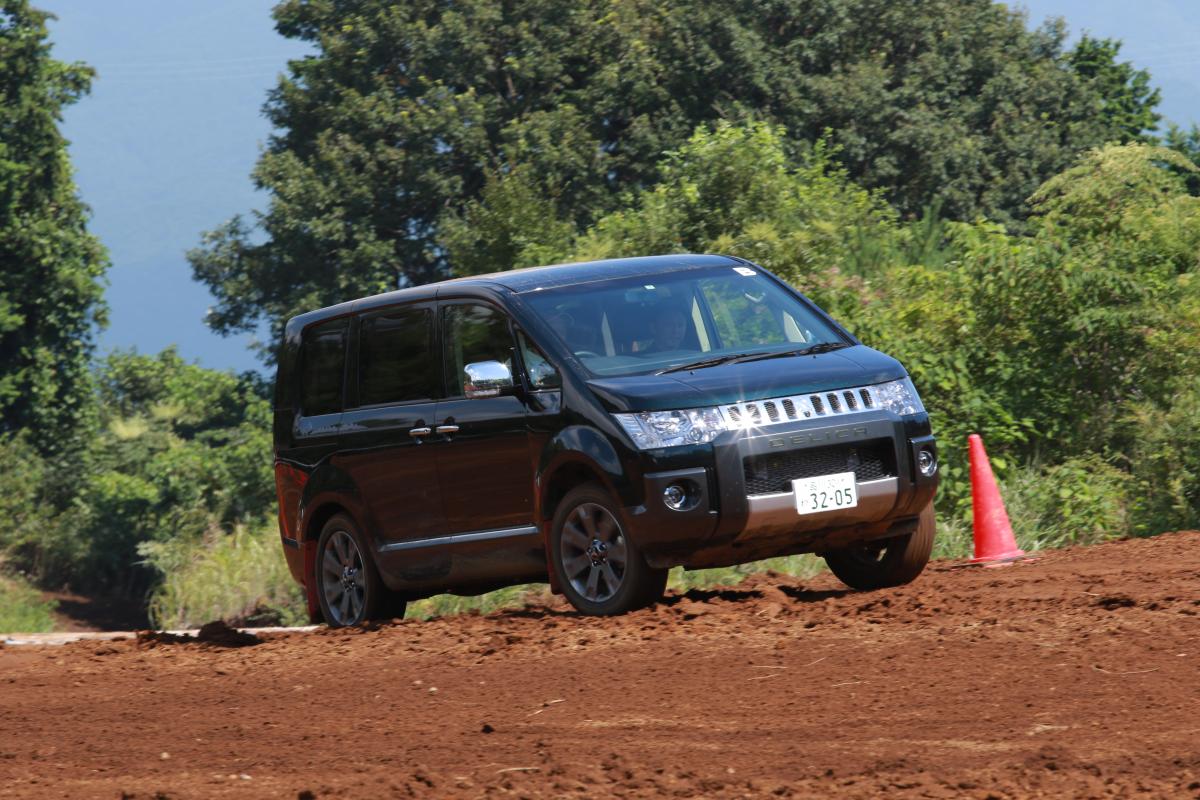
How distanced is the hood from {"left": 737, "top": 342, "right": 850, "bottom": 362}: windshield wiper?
0.09 meters

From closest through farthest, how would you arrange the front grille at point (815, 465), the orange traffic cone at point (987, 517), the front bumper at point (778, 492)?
1. the front bumper at point (778, 492)
2. the front grille at point (815, 465)
3. the orange traffic cone at point (987, 517)

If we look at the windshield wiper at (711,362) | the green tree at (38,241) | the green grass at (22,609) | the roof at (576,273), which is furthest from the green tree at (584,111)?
the windshield wiper at (711,362)

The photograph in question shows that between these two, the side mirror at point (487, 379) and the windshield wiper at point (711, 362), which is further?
the side mirror at point (487, 379)

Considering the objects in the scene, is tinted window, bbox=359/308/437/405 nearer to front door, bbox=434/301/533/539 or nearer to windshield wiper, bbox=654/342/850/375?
front door, bbox=434/301/533/539

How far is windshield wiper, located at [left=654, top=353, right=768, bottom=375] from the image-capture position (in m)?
8.97

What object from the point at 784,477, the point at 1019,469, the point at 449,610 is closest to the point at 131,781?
the point at 784,477

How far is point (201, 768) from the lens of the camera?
629 cm

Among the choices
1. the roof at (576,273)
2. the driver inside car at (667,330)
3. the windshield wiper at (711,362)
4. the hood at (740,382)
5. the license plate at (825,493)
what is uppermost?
the roof at (576,273)

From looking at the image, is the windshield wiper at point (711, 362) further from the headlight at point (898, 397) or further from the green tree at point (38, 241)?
the green tree at point (38, 241)

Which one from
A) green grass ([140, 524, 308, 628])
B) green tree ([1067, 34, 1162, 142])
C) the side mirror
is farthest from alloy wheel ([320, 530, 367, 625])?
green tree ([1067, 34, 1162, 142])

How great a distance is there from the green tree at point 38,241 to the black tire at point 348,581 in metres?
33.0

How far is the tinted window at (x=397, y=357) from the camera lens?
1010 centimetres

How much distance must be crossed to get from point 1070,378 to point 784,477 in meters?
9.04

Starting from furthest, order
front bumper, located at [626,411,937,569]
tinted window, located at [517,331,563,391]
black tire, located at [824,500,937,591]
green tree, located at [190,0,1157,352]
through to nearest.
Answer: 1. green tree, located at [190,0,1157,352]
2. black tire, located at [824,500,937,591]
3. tinted window, located at [517,331,563,391]
4. front bumper, located at [626,411,937,569]
